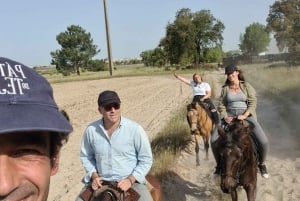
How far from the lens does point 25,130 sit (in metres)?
1.46

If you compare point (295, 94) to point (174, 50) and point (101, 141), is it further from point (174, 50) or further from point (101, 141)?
point (174, 50)

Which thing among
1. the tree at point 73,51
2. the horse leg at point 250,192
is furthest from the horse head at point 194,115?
the tree at point 73,51

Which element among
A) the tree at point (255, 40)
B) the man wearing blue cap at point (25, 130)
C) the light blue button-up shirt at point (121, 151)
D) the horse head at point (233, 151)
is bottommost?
the tree at point (255, 40)

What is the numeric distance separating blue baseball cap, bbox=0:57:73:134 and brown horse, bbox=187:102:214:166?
34.5 feet

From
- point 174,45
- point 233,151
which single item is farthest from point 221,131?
point 174,45

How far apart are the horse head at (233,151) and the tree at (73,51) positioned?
86337 millimetres

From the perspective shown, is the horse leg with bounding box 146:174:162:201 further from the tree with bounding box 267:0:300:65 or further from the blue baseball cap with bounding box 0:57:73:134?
the tree with bounding box 267:0:300:65

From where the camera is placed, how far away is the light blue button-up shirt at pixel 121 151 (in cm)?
528

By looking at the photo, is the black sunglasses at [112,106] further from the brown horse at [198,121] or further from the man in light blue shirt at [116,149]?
the brown horse at [198,121]

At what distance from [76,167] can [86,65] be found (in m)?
87.2

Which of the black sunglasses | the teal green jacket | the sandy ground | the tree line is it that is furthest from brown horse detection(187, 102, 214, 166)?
the tree line

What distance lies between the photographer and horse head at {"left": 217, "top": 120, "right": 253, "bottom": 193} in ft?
23.4

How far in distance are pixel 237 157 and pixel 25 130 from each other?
6057 millimetres

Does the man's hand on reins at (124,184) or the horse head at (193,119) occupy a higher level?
the man's hand on reins at (124,184)
